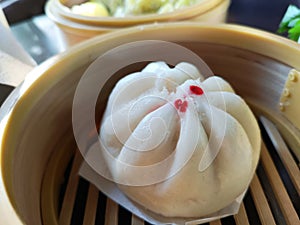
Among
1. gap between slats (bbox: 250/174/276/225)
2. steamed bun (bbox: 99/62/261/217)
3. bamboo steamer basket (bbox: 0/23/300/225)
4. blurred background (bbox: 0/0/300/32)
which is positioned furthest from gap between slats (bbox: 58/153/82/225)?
blurred background (bbox: 0/0/300/32)

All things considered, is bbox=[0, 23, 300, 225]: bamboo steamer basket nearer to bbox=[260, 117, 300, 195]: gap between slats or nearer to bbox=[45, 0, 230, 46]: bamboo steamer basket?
bbox=[260, 117, 300, 195]: gap between slats

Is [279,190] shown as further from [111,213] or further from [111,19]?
[111,19]

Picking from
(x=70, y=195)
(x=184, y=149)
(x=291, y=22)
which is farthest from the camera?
(x=291, y=22)

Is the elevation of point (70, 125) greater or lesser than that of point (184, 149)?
lesser

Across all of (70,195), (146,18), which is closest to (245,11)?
(146,18)

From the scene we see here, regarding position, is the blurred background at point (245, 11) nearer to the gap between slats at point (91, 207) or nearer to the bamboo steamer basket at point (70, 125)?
the bamboo steamer basket at point (70, 125)

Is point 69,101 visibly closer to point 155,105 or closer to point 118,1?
point 155,105

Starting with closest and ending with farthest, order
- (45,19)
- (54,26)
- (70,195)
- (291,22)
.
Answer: (70,195), (291,22), (54,26), (45,19)

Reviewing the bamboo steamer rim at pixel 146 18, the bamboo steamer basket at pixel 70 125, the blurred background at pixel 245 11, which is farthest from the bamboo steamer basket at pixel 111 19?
the blurred background at pixel 245 11
